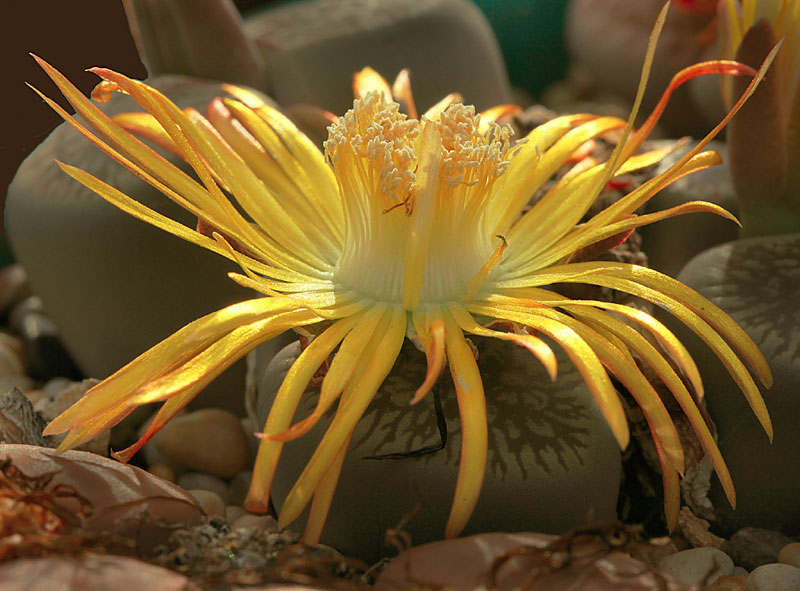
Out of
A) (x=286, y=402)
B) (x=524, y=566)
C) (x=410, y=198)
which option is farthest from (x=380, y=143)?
(x=524, y=566)

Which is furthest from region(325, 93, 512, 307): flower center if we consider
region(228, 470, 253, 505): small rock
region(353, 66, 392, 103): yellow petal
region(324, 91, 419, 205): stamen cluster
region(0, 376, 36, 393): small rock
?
region(0, 376, 36, 393): small rock

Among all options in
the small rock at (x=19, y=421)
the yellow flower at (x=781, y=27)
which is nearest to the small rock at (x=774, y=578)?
the yellow flower at (x=781, y=27)

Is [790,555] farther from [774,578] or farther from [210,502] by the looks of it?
[210,502]

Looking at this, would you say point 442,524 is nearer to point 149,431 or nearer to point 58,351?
point 149,431

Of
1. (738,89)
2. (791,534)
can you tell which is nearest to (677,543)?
(791,534)

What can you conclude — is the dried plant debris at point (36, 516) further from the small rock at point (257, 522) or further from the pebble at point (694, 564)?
the pebble at point (694, 564)

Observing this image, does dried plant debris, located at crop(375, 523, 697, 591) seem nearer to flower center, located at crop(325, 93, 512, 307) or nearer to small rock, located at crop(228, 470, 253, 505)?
flower center, located at crop(325, 93, 512, 307)
